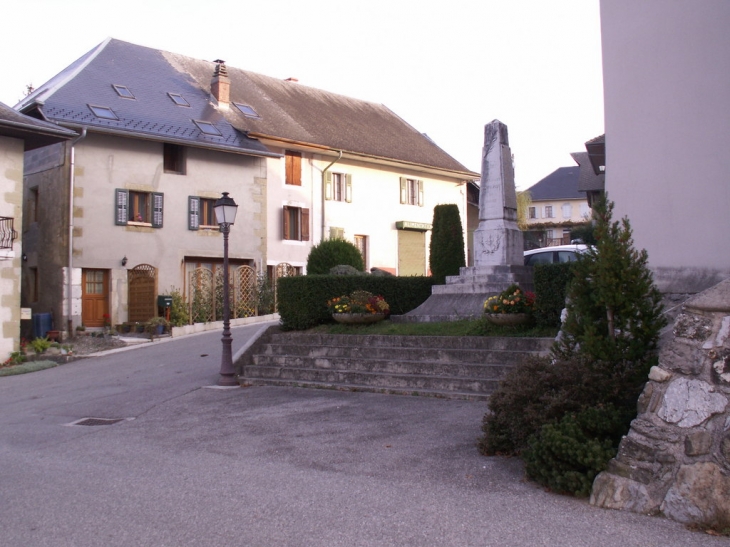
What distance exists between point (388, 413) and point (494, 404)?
2.43 meters

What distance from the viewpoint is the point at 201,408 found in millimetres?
10531

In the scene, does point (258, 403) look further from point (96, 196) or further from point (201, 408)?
point (96, 196)

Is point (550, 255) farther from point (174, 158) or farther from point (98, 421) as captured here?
point (174, 158)

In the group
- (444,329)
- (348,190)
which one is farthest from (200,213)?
(444,329)

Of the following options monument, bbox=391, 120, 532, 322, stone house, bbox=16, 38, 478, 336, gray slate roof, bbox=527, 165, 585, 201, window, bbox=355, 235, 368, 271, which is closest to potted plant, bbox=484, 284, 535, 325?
monument, bbox=391, 120, 532, 322

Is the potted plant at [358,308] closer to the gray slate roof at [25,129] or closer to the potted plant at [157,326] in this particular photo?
the potted plant at [157,326]

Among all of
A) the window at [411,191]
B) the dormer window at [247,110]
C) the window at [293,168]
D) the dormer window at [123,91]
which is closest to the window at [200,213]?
the window at [293,168]

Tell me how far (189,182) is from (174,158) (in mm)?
1035

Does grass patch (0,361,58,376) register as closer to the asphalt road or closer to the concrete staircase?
the asphalt road

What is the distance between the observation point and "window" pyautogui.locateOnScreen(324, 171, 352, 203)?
101ft

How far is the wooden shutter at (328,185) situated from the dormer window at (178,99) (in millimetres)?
6174

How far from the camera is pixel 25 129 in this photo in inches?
725

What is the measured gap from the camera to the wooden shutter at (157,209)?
Answer: 987 inches

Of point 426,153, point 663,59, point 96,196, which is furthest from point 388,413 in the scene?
point 426,153
